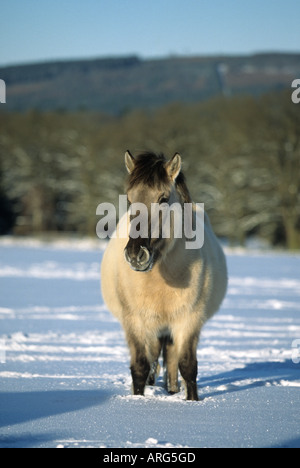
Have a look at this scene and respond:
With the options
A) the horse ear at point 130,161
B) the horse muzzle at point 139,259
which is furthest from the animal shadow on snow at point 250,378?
the horse ear at point 130,161

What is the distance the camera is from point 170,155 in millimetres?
32875

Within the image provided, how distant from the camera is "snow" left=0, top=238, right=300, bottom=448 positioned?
13.5ft

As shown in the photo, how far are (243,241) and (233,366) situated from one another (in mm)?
25037

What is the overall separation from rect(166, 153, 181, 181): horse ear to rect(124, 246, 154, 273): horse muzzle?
79 cm

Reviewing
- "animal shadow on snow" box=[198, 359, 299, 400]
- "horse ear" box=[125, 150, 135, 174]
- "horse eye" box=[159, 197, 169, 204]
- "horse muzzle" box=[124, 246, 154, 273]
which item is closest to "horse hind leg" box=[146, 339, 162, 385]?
"animal shadow on snow" box=[198, 359, 299, 400]

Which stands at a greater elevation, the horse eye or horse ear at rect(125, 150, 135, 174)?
horse ear at rect(125, 150, 135, 174)

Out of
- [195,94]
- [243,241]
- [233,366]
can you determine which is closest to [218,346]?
[233,366]

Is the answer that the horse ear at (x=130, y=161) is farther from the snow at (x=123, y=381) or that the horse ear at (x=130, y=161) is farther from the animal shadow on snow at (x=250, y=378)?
the animal shadow on snow at (x=250, y=378)

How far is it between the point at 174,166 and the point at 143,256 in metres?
0.90

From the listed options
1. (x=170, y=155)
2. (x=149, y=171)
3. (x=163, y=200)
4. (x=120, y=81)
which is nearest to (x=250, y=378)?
(x=163, y=200)

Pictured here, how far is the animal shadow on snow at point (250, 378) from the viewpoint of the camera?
592 centimetres

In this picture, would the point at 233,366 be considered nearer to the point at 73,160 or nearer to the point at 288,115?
the point at 288,115

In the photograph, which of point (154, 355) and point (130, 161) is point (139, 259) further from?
point (154, 355)

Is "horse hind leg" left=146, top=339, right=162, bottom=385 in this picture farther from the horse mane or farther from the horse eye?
Result: the horse mane
